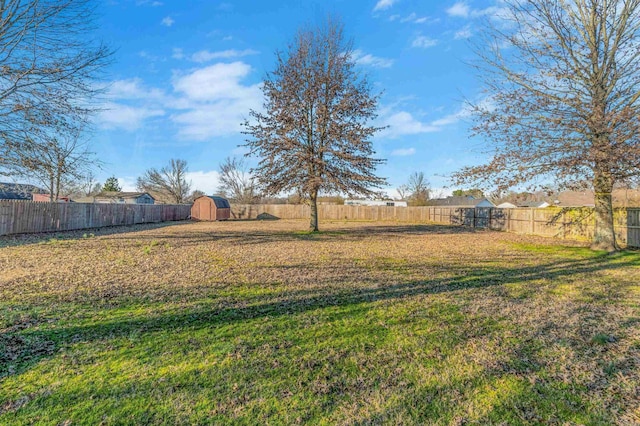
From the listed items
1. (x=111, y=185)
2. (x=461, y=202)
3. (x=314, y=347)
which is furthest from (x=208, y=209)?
(x=461, y=202)

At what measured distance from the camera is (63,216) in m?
15.8

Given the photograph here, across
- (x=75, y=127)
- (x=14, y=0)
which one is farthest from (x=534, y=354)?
(x=14, y=0)

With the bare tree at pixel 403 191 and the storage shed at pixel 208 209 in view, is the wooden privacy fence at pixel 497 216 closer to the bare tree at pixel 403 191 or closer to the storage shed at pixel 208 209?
the storage shed at pixel 208 209

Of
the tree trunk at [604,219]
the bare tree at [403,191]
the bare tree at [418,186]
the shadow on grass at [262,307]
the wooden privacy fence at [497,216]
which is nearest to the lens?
the shadow on grass at [262,307]

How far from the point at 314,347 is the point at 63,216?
17846 millimetres

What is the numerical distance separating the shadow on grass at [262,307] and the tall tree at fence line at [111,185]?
5543 cm

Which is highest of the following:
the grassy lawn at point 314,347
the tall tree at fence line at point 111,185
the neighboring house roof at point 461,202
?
the tall tree at fence line at point 111,185

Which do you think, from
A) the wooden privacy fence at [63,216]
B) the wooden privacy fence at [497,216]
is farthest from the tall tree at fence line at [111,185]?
the wooden privacy fence at [63,216]

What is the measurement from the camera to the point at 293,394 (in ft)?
7.71

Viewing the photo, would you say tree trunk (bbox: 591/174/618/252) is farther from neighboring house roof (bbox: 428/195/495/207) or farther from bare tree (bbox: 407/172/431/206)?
bare tree (bbox: 407/172/431/206)

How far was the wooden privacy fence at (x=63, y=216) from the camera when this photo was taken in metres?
12.9

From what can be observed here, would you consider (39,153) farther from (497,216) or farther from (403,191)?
(403,191)

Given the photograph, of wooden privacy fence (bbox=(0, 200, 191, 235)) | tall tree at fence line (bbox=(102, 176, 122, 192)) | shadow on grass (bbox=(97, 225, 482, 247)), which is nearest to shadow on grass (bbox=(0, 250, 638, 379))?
shadow on grass (bbox=(97, 225, 482, 247))

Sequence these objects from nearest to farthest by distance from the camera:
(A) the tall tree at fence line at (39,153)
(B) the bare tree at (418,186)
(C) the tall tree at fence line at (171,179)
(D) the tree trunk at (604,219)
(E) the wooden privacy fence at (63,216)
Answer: (A) the tall tree at fence line at (39,153) < (D) the tree trunk at (604,219) < (E) the wooden privacy fence at (63,216) < (C) the tall tree at fence line at (171,179) < (B) the bare tree at (418,186)
